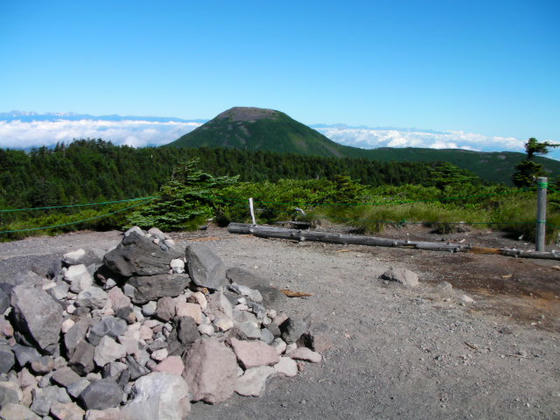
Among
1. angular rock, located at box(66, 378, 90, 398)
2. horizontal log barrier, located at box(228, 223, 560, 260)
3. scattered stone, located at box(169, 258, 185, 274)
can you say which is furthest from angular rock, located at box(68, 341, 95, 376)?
horizontal log barrier, located at box(228, 223, 560, 260)

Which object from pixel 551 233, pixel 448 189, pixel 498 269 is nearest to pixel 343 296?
pixel 498 269

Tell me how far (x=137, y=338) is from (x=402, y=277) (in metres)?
4.24

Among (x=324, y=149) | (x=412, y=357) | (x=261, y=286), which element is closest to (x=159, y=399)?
(x=261, y=286)

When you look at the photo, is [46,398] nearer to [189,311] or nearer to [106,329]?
[106,329]

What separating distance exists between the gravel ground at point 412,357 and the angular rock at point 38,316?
1.83 metres

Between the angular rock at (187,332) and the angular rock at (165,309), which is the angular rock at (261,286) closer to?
the angular rock at (165,309)

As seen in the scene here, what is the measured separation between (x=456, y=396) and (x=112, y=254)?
4.41 meters

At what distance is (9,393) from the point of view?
4539 millimetres

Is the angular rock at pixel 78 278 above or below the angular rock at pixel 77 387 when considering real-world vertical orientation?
above

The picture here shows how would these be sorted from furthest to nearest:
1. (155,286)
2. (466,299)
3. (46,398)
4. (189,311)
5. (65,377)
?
(466,299), (155,286), (189,311), (65,377), (46,398)

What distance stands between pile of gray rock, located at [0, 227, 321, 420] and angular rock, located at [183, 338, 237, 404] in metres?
0.01

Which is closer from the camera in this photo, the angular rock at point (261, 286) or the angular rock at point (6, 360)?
the angular rock at point (6, 360)

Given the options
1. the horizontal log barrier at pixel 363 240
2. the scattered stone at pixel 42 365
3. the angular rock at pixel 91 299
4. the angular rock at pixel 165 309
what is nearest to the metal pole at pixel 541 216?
the horizontal log barrier at pixel 363 240

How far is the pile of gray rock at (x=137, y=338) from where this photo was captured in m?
4.62
